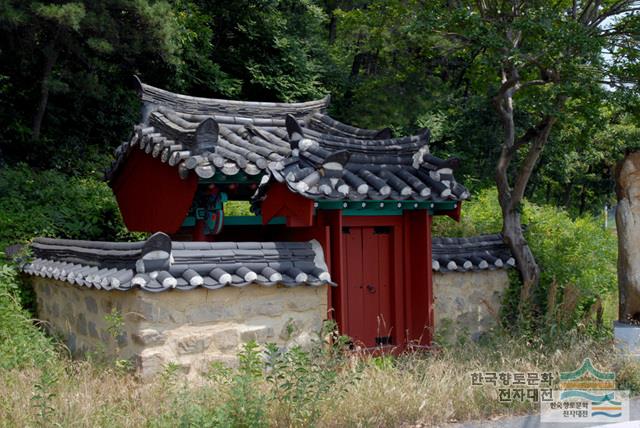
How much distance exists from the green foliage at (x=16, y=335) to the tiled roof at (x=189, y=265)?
823mm

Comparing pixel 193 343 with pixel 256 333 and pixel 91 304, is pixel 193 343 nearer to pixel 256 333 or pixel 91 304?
pixel 256 333

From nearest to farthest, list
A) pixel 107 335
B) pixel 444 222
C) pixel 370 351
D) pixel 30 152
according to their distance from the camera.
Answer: pixel 107 335, pixel 370 351, pixel 444 222, pixel 30 152

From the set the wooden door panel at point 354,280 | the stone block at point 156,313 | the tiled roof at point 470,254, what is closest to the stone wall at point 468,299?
the tiled roof at point 470,254

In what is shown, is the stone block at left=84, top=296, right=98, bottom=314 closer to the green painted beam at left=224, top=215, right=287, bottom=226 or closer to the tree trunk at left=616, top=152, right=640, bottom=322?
the green painted beam at left=224, top=215, right=287, bottom=226

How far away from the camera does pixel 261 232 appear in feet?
31.2

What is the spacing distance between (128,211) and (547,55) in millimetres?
6592

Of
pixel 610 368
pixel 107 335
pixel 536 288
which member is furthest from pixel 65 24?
pixel 610 368

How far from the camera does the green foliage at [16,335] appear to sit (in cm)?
712

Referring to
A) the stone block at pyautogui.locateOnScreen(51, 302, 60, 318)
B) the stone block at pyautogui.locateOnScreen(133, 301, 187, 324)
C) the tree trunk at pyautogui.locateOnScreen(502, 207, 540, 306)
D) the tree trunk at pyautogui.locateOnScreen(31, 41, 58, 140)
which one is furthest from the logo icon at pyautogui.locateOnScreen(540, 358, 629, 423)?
the tree trunk at pyautogui.locateOnScreen(31, 41, 58, 140)

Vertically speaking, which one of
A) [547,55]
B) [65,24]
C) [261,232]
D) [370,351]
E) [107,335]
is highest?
[65,24]

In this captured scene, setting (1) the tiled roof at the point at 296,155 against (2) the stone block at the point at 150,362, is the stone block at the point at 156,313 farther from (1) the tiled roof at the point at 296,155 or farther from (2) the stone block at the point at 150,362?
(1) the tiled roof at the point at 296,155

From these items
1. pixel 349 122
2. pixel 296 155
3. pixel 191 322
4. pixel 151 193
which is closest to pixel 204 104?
pixel 151 193

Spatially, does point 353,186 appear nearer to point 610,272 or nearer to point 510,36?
point 510,36

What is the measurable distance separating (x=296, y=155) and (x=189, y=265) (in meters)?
1.80
